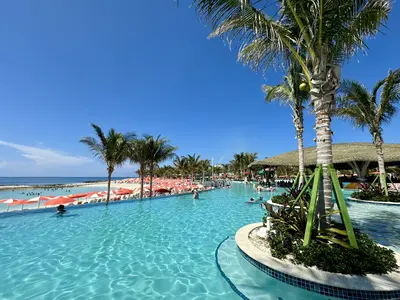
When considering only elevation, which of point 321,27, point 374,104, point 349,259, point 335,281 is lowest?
point 335,281

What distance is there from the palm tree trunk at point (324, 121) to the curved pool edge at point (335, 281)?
1.24 metres

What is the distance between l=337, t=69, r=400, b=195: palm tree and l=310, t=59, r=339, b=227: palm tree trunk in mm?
8770

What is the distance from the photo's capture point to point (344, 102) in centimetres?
1235

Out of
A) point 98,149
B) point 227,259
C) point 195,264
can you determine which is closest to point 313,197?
point 227,259

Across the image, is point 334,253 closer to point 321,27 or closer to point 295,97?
point 321,27

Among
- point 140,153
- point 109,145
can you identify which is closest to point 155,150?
point 140,153

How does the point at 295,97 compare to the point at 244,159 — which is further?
the point at 244,159

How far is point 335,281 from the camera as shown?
3254 mm

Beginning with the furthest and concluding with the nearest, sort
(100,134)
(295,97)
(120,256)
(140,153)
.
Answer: (140,153)
(100,134)
(295,97)
(120,256)

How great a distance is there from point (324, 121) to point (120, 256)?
263 inches

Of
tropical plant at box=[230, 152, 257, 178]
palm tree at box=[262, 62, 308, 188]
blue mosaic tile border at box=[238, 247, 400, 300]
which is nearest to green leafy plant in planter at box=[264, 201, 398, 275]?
blue mosaic tile border at box=[238, 247, 400, 300]

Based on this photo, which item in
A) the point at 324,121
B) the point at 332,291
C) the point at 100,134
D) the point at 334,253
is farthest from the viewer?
the point at 100,134

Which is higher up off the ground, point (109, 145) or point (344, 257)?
point (109, 145)

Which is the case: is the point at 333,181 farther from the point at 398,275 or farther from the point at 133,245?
the point at 133,245
